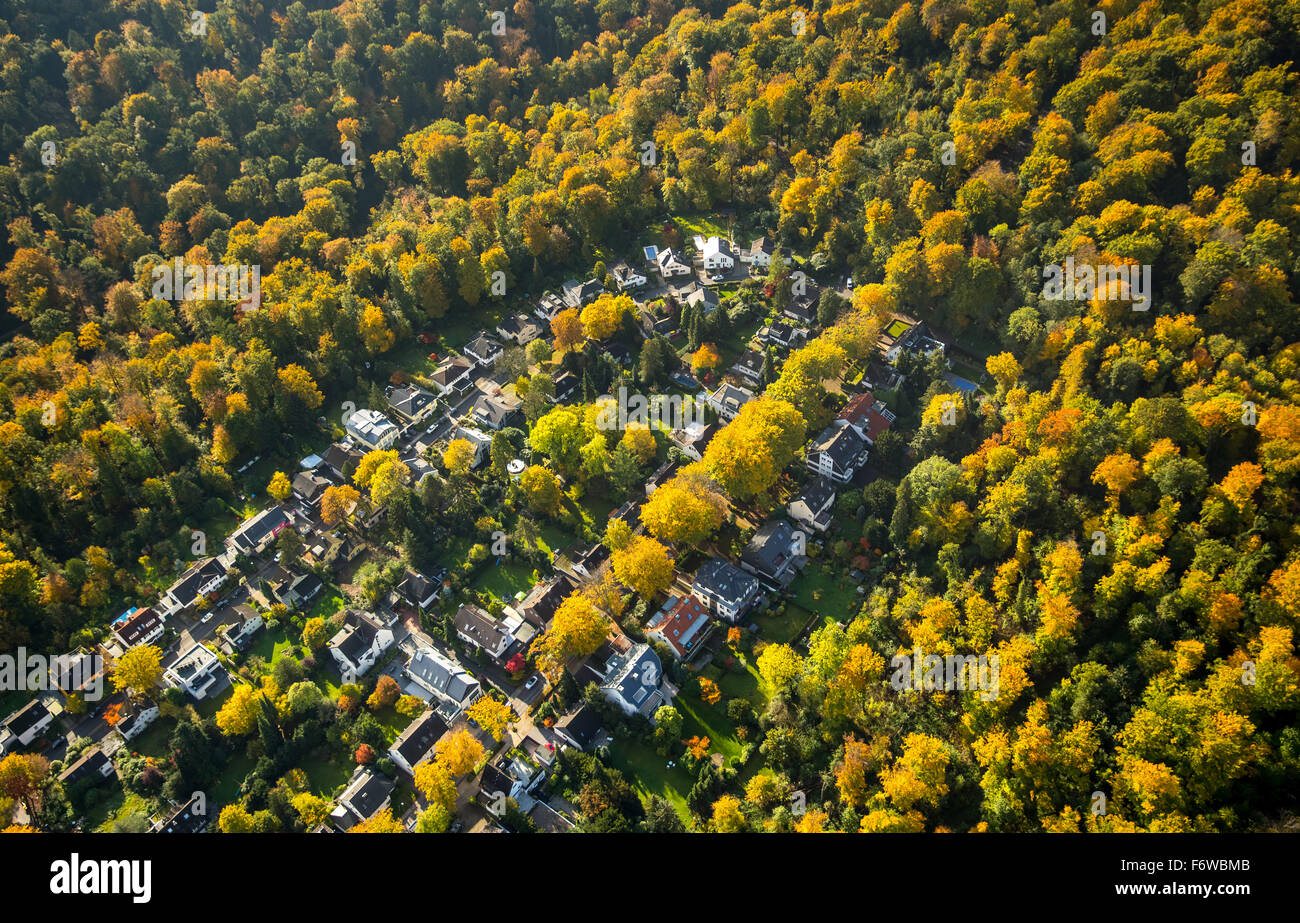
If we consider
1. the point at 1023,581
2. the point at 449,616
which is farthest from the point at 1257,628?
the point at 449,616

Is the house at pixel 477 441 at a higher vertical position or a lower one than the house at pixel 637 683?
higher

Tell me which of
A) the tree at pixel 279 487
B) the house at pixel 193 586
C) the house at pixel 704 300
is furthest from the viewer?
the house at pixel 704 300

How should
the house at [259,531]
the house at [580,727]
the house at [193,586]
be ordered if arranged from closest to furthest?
the house at [580,727] < the house at [193,586] < the house at [259,531]

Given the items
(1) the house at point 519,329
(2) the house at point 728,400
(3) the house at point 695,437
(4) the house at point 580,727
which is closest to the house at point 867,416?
(2) the house at point 728,400

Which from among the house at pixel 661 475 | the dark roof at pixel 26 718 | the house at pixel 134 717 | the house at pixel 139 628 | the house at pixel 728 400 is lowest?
the house at pixel 134 717

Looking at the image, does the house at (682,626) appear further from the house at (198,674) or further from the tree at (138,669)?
the tree at (138,669)

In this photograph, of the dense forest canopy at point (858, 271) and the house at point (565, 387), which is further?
the house at point (565, 387)

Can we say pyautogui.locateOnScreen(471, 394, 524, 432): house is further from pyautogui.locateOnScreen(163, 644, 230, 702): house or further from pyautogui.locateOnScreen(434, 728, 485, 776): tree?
pyautogui.locateOnScreen(434, 728, 485, 776): tree

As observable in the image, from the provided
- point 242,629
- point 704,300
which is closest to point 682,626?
point 242,629
